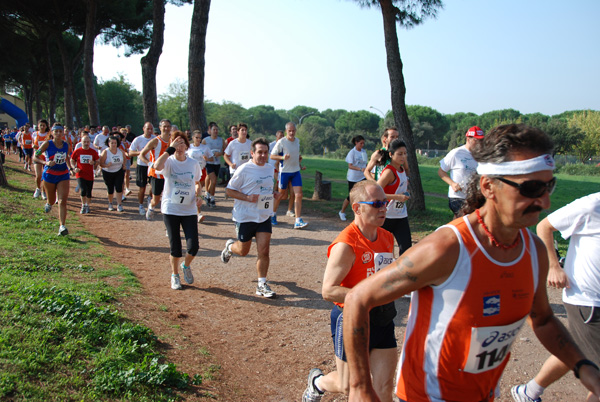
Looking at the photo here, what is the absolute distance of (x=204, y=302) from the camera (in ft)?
20.8

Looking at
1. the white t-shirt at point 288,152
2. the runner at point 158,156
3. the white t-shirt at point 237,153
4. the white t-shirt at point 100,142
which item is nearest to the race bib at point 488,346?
the runner at point 158,156

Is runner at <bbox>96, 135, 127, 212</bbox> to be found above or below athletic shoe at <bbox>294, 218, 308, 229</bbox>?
above

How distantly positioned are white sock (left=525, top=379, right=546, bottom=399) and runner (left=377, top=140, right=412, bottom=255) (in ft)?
9.66

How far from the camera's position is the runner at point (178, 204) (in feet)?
22.2

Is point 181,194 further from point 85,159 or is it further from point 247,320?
point 85,159

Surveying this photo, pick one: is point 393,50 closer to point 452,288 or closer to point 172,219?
point 172,219

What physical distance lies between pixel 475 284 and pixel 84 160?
11507mm

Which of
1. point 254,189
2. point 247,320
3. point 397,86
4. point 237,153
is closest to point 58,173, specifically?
point 237,153

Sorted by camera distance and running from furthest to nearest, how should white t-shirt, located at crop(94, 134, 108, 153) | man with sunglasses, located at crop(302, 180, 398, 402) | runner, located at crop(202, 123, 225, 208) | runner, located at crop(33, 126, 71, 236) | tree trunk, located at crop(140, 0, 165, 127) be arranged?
tree trunk, located at crop(140, 0, 165, 127) < white t-shirt, located at crop(94, 134, 108, 153) < runner, located at crop(202, 123, 225, 208) < runner, located at crop(33, 126, 71, 236) < man with sunglasses, located at crop(302, 180, 398, 402)

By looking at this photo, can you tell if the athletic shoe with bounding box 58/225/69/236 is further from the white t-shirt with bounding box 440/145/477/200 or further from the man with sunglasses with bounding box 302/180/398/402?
the man with sunglasses with bounding box 302/180/398/402

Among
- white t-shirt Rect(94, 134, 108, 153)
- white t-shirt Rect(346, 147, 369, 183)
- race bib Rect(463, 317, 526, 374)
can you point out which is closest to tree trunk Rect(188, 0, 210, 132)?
white t-shirt Rect(94, 134, 108, 153)

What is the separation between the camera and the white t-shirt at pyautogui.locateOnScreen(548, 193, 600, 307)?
3250 millimetres

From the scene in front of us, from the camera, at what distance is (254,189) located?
22.1 ft

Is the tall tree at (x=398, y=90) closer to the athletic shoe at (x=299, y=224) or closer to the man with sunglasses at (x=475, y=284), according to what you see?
the athletic shoe at (x=299, y=224)
